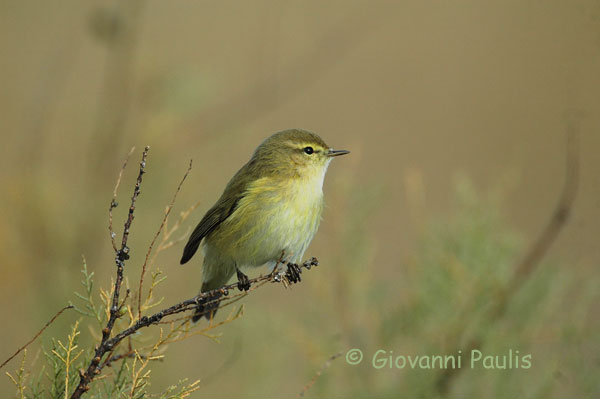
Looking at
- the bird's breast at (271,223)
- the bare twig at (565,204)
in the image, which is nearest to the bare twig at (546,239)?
the bare twig at (565,204)

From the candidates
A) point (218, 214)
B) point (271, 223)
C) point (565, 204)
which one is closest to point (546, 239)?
point (565, 204)

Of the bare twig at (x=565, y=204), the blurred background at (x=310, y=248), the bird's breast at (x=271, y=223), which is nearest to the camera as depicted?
the bare twig at (x=565, y=204)

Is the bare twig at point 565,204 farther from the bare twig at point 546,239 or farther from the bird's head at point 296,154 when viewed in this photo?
the bird's head at point 296,154

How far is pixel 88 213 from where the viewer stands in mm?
3754

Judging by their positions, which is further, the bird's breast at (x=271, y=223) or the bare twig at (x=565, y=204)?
the bird's breast at (x=271, y=223)

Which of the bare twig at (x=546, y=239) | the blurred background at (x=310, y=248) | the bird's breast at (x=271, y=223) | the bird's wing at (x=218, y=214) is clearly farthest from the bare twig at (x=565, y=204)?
the bird's wing at (x=218, y=214)

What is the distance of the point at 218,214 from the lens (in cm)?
301

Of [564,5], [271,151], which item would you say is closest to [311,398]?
[271,151]

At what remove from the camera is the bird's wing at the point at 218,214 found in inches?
114

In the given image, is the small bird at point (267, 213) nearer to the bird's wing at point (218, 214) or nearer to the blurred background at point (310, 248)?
the bird's wing at point (218, 214)

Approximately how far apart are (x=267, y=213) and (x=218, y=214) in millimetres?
262

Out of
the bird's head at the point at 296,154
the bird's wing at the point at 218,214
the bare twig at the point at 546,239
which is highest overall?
the bird's head at the point at 296,154

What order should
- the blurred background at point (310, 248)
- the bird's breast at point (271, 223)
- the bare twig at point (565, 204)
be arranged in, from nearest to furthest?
the bare twig at point (565, 204) < the bird's breast at point (271, 223) < the blurred background at point (310, 248)

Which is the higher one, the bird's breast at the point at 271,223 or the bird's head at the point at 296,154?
the bird's head at the point at 296,154
